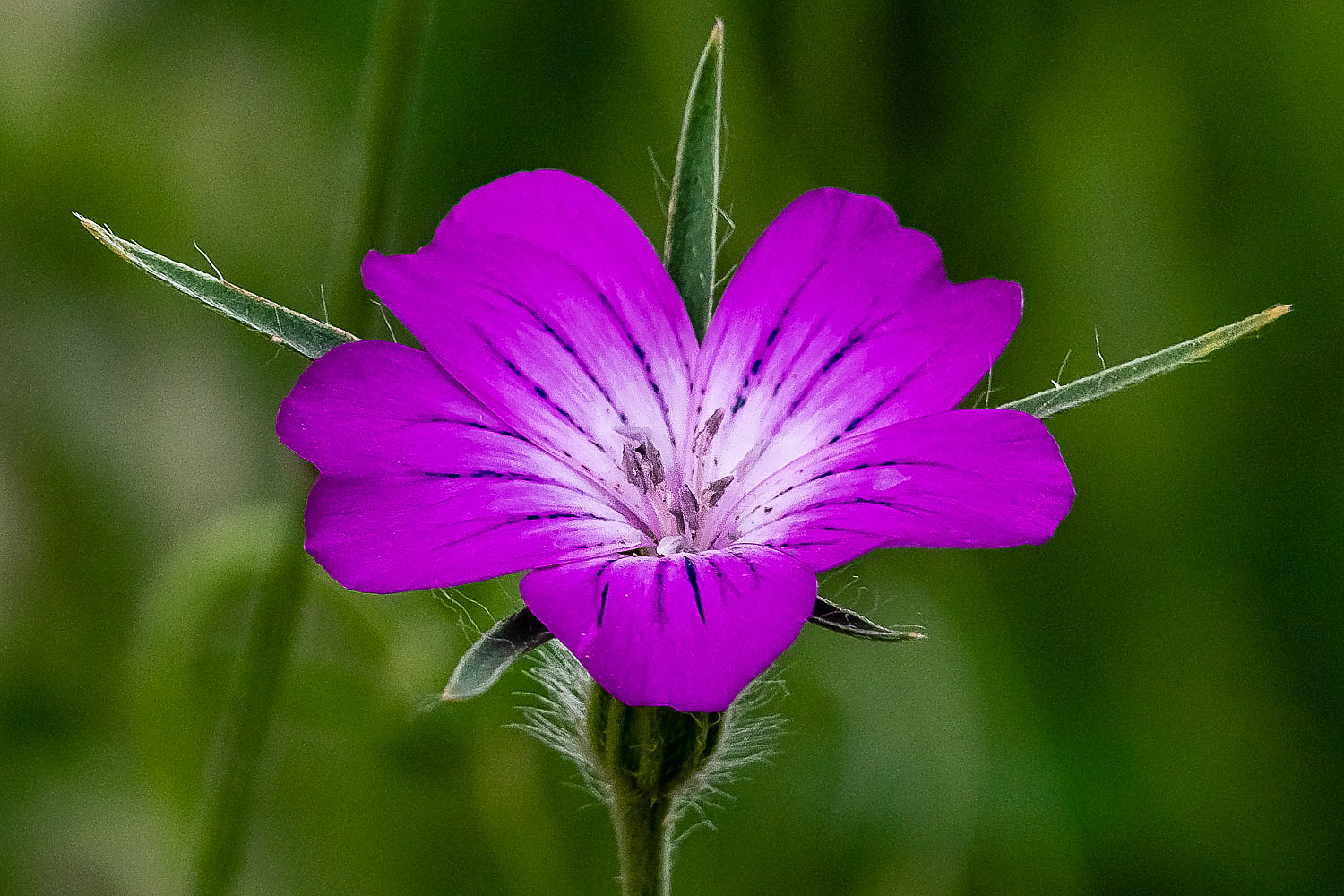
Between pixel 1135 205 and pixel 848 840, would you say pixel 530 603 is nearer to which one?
pixel 848 840

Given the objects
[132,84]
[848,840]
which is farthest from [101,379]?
[848,840]

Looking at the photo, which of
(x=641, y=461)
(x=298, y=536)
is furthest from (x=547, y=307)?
(x=298, y=536)

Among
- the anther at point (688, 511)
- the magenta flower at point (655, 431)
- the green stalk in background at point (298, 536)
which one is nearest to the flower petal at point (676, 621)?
the magenta flower at point (655, 431)

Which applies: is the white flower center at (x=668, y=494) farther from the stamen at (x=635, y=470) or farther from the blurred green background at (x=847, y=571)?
the blurred green background at (x=847, y=571)

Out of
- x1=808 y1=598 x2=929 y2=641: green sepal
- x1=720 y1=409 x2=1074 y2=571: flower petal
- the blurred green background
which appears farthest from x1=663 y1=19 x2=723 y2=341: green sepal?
the blurred green background

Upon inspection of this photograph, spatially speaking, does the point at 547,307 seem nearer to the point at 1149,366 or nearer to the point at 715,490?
the point at 715,490
